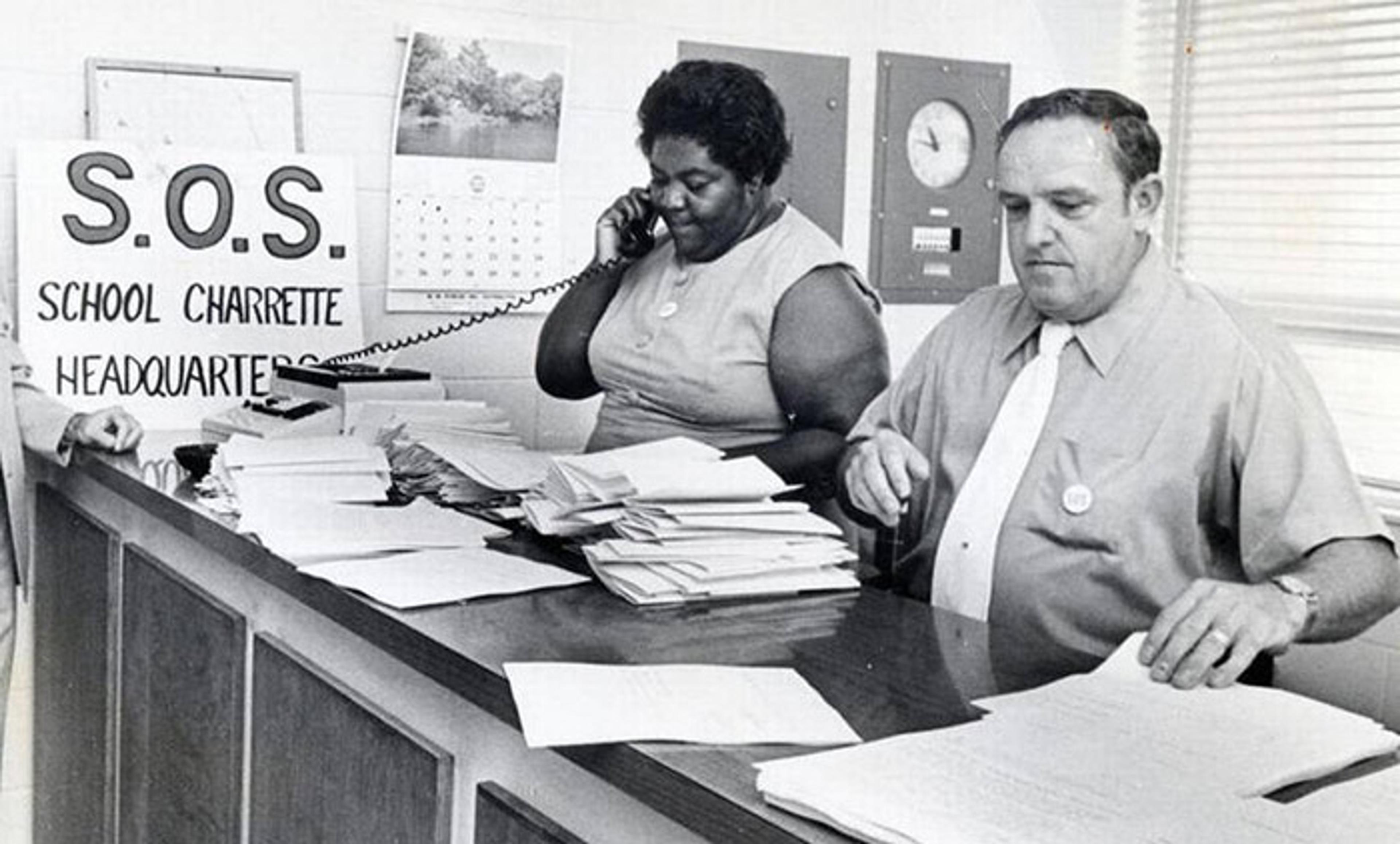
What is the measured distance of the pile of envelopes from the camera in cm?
176

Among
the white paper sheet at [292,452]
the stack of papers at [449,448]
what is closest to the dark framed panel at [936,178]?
the stack of papers at [449,448]

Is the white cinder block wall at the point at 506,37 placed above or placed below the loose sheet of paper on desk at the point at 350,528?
above

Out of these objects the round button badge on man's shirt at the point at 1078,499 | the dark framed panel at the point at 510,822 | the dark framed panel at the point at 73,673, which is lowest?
the dark framed panel at the point at 73,673

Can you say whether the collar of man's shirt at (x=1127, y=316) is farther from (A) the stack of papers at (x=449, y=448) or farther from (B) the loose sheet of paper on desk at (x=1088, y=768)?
(A) the stack of papers at (x=449, y=448)

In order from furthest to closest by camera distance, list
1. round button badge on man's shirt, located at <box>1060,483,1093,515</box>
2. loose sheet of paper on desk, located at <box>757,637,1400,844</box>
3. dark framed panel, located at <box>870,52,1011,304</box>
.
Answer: dark framed panel, located at <box>870,52,1011,304</box> → round button badge on man's shirt, located at <box>1060,483,1093,515</box> → loose sheet of paper on desk, located at <box>757,637,1400,844</box>

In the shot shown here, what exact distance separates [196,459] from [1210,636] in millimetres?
1580

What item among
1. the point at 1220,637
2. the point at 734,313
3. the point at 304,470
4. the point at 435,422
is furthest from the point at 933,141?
the point at 1220,637

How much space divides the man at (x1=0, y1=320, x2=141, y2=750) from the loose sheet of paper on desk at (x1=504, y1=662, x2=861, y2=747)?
1.42 meters

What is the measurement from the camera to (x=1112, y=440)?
199 centimetres

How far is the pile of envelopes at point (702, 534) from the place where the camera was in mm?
1760

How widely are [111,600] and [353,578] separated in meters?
0.96

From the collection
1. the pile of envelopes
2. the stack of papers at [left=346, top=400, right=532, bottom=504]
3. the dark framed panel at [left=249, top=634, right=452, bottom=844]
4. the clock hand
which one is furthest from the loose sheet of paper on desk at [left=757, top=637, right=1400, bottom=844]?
the clock hand

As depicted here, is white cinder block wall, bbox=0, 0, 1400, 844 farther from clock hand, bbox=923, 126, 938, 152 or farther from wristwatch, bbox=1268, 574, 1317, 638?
wristwatch, bbox=1268, 574, 1317, 638

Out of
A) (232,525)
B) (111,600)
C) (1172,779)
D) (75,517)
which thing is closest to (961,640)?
(1172,779)
